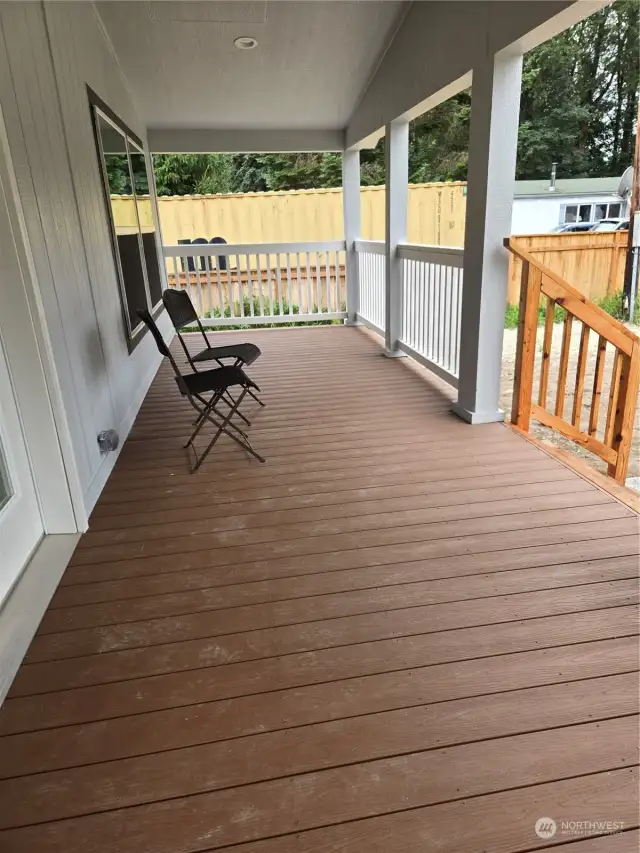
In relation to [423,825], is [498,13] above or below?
above

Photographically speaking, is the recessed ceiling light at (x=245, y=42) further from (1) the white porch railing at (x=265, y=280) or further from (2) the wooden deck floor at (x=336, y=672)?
(2) the wooden deck floor at (x=336, y=672)

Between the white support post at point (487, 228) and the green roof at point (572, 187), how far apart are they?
12803 millimetres

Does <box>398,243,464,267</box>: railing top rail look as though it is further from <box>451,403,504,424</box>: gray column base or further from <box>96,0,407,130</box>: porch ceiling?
<box>96,0,407,130</box>: porch ceiling

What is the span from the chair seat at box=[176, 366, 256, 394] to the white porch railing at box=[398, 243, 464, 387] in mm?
1647

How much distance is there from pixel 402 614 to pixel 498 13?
2.85m

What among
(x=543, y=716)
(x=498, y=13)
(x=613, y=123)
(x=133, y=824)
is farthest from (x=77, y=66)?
(x=613, y=123)

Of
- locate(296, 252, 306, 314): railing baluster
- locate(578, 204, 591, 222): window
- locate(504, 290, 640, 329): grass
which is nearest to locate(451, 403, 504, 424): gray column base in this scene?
locate(296, 252, 306, 314): railing baluster

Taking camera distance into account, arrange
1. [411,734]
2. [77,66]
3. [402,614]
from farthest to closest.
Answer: [77,66], [402,614], [411,734]

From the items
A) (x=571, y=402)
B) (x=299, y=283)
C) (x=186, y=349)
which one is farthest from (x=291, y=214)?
(x=571, y=402)

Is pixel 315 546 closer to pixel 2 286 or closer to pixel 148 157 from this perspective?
pixel 2 286

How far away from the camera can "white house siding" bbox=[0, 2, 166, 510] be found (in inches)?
82.2

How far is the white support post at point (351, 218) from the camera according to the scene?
6.29 metres

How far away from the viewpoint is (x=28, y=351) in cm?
199

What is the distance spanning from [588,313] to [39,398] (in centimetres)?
267
